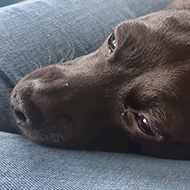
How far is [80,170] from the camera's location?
1.06 metres

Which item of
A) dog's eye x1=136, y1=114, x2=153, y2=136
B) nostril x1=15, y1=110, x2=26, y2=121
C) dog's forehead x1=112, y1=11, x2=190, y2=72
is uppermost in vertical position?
dog's forehead x1=112, y1=11, x2=190, y2=72

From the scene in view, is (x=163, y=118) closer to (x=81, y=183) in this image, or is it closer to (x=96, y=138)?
(x=96, y=138)

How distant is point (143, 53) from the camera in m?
1.28

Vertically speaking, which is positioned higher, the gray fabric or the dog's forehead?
the dog's forehead

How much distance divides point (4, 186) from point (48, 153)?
0.23 meters

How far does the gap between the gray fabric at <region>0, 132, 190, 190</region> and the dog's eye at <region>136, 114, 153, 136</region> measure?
0.32 ft

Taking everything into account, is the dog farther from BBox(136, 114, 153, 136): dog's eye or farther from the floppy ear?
the floppy ear

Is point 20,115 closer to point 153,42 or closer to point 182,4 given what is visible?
point 153,42

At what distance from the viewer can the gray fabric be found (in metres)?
0.99

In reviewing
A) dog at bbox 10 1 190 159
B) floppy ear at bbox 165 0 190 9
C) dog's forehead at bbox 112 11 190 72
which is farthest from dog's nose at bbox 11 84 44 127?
floppy ear at bbox 165 0 190 9

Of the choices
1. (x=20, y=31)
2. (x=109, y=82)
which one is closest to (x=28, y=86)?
(x=109, y=82)

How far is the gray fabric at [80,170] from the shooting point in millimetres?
991

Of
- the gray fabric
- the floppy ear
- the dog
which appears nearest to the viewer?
the gray fabric

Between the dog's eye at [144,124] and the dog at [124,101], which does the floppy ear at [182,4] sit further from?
the dog's eye at [144,124]
